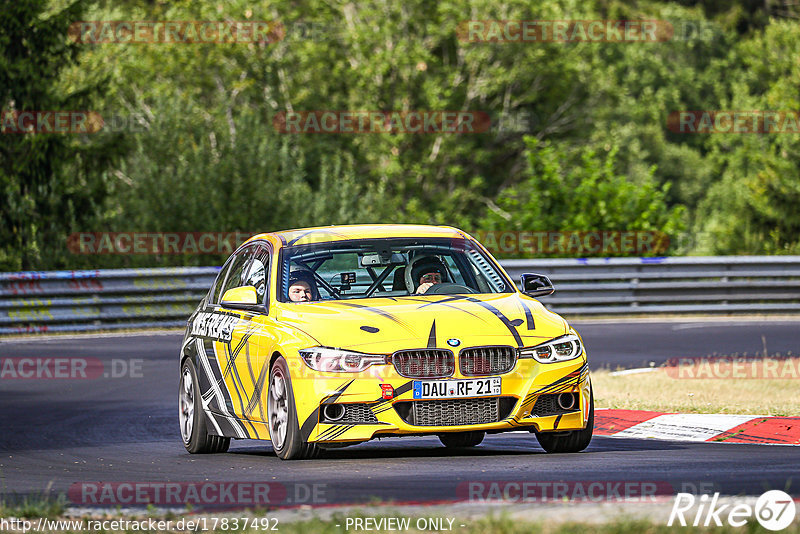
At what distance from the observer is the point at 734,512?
20.4 ft

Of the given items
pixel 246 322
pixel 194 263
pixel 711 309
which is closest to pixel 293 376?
pixel 246 322

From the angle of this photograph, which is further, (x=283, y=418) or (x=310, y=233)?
(x=310, y=233)

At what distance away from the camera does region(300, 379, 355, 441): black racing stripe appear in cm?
905

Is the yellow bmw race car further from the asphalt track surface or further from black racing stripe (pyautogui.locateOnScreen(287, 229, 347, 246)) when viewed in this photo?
the asphalt track surface

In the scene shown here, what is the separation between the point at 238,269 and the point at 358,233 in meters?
1.18

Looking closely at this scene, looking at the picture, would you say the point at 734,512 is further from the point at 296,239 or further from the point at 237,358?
the point at 296,239

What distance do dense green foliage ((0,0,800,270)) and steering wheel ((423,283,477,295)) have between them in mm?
19813

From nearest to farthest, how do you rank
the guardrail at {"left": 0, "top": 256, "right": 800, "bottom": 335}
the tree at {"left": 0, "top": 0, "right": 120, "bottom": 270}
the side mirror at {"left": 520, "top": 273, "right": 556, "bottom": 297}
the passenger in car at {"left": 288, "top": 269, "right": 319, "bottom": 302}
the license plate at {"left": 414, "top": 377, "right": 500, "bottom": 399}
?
the license plate at {"left": 414, "top": 377, "right": 500, "bottom": 399}
the passenger in car at {"left": 288, "top": 269, "right": 319, "bottom": 302}
the side mirror at {"left": 520, "top": 273, "right": 556, "bottom": 297}
the guardrail at {"left": 0, "top": 256, "right": 800, "bottom": 335}
the tree at {"left": 0, "top": 0, "right": 120, "bottom": 270}

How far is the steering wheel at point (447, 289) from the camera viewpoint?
10.3 m

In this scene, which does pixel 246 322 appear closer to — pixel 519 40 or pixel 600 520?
pixel 600 520

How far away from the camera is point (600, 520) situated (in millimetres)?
6055

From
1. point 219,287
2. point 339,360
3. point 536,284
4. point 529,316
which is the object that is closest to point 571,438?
point 529,316

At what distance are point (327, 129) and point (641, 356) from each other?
3330cm

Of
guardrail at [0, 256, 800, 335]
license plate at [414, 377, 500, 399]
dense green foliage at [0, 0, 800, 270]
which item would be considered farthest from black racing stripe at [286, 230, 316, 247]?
dense green foliage at [0, 0, 800, 270]
